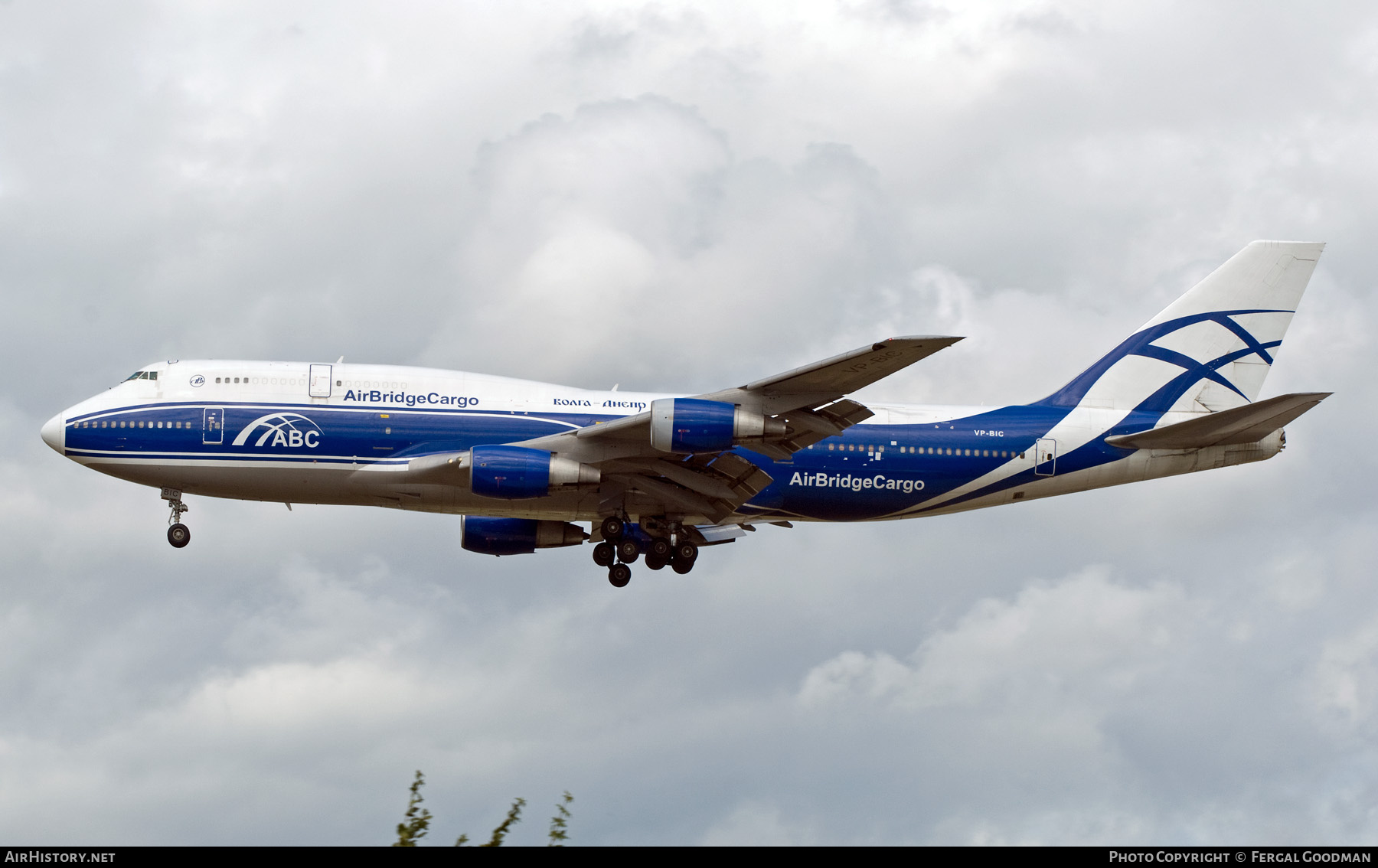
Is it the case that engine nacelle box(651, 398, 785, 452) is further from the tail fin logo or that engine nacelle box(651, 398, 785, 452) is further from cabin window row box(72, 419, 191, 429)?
cabin window row box(72, 419, 191, 429)

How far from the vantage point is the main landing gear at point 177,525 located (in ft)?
128

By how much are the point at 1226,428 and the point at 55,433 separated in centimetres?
3312

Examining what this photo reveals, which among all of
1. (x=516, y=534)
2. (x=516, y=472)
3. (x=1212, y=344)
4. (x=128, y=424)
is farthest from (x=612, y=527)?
(x=1212, y=344)

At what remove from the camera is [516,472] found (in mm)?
35375

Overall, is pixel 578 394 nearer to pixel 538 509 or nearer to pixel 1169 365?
pixel 538 509

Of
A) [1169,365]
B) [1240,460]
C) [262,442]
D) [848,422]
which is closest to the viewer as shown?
[848,422]

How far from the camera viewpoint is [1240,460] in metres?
40.4

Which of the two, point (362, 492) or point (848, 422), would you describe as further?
point (362, 492)

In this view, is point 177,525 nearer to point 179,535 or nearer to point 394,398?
point 179,535

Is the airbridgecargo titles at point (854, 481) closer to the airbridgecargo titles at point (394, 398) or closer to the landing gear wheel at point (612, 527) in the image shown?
the landing gear wheel at point (612, 527)

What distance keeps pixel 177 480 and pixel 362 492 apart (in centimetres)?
521

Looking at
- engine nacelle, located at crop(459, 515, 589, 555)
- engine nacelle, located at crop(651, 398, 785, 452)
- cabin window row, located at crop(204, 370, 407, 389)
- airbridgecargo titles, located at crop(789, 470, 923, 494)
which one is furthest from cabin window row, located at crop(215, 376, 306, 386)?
airbridgecargo titles, located at crop(789, 470, 923, 494)

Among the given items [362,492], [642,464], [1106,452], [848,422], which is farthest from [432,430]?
[1106,452]

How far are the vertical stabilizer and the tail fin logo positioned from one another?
2219cm
